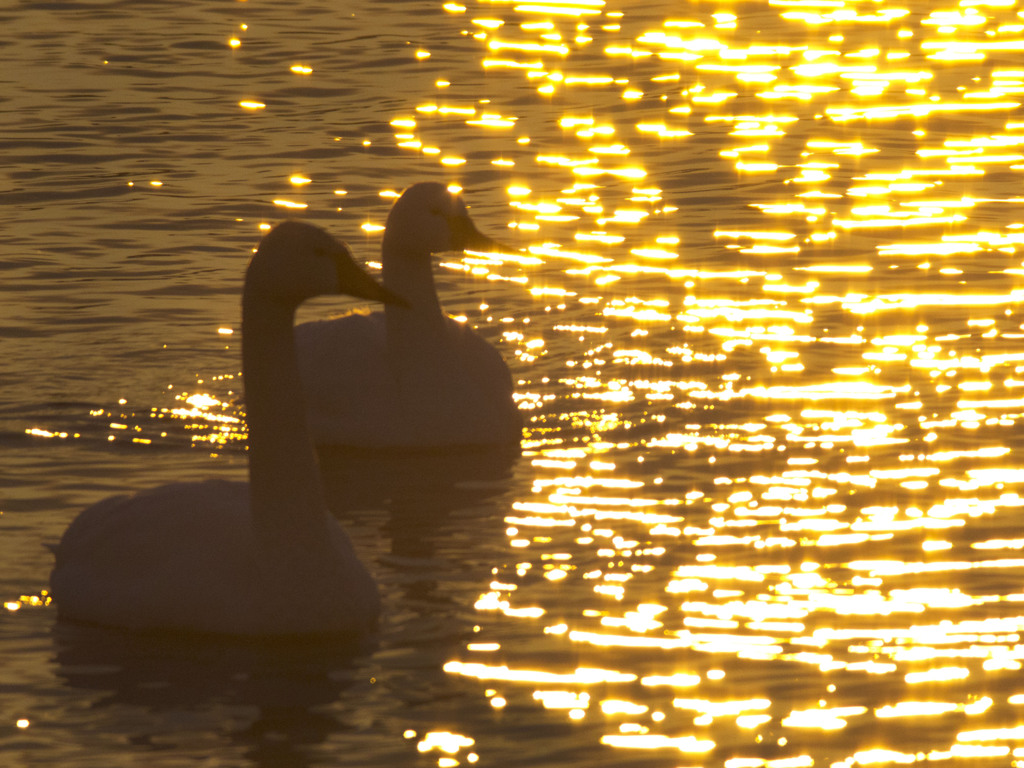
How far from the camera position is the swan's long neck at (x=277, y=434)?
10.2m

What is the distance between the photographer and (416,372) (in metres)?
13.6

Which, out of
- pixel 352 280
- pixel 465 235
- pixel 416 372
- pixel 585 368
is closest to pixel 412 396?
pixel 416 372

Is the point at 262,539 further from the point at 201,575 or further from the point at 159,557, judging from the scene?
the point at 159,557

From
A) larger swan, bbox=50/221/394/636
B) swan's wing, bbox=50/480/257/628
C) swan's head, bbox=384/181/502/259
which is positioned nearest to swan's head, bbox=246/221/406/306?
larger swan, bbox=50/221/394/636

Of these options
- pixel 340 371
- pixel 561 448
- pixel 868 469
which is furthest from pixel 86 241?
pixel 868 469

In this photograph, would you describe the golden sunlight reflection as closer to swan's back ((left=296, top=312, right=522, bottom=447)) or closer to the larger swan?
swan's back ((left=296, top=312, right=522, bottom=447))

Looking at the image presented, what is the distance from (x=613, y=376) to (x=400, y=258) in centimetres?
171

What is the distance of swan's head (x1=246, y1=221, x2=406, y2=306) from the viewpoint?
10.3 metres

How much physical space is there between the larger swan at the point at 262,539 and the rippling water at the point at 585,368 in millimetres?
173

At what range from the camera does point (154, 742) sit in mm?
9211

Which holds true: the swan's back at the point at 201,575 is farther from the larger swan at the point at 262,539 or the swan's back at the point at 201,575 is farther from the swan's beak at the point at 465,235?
the swan's beak at the point at 465,235

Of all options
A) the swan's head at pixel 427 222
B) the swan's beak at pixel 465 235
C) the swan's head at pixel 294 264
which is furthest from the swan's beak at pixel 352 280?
the swan's beak at pixel 465 235

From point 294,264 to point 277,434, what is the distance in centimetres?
77

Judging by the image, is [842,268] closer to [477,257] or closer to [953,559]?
[477,257]
